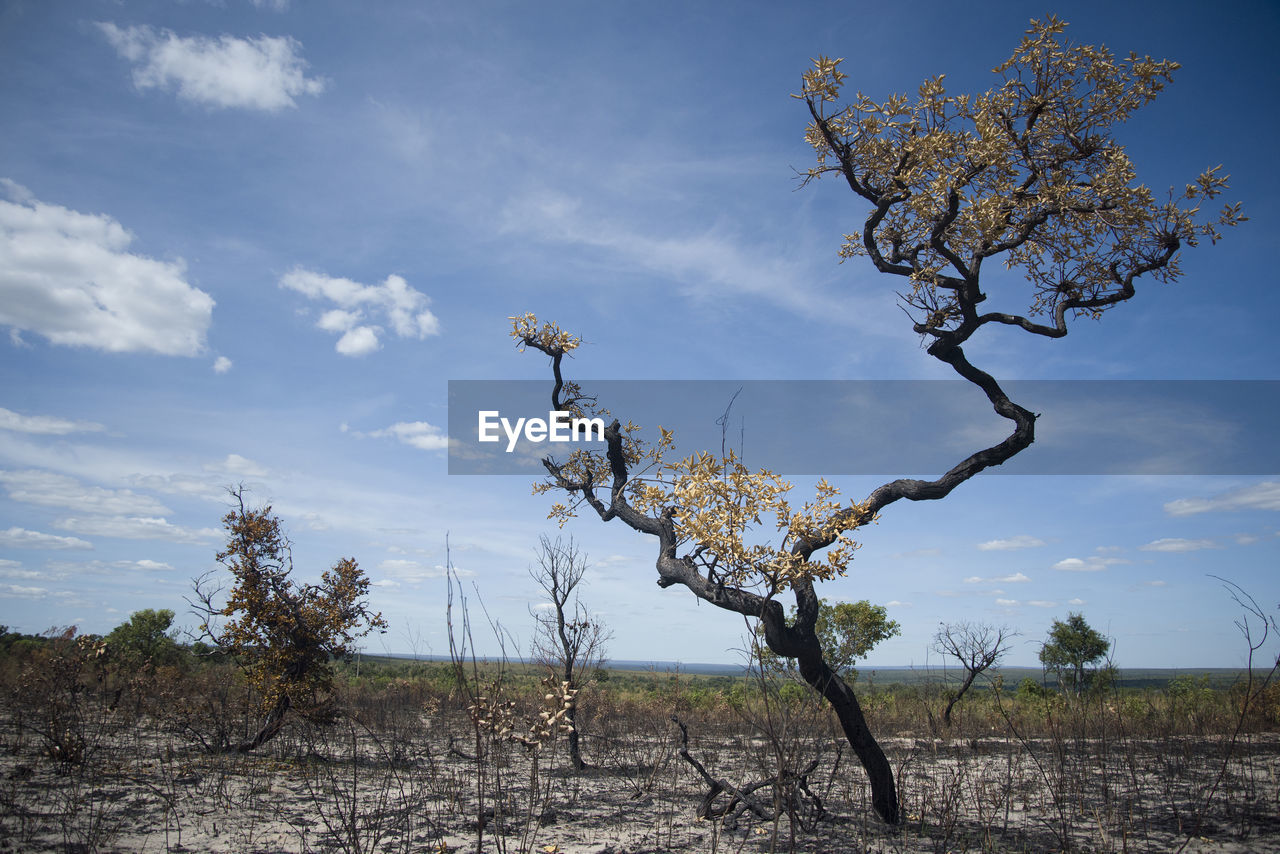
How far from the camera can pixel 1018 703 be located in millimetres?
21031

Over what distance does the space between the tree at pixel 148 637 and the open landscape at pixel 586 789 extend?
27.3 ft

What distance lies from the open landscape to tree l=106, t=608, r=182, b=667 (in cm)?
833

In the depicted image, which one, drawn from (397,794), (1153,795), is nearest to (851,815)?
(1153,795)

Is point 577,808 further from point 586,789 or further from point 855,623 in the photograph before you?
point 855,623

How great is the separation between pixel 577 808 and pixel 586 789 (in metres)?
1.44

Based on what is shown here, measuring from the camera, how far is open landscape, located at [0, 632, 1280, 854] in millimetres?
5211

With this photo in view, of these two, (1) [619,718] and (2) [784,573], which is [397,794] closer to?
(2) [784,573]

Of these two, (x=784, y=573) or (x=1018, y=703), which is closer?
(x=784, y=573)

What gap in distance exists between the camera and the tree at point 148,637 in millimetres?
22406

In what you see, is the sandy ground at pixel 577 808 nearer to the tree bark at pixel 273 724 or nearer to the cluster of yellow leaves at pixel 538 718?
the cluster of yellow leaves at pixel 538 718

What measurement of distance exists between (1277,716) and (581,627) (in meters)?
17.3

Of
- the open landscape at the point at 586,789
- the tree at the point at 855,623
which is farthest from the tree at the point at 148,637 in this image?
the tree at the point at 855,623

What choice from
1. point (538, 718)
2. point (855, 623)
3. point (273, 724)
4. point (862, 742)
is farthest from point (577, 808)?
point (855, 623)

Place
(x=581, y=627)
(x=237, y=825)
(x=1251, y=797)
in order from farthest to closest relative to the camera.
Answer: (x=581, y=627)
(x=1251, y=797)
(x=237, y=825)
